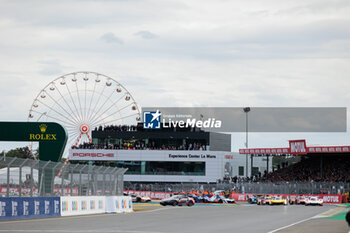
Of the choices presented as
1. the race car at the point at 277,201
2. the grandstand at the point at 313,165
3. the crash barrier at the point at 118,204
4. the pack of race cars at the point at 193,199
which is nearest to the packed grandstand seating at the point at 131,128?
the grandstand at the point at 313,165

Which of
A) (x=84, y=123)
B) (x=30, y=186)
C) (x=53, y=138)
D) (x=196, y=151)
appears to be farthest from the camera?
(x=196, y=151)

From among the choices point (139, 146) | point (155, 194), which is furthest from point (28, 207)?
point (139, 146)

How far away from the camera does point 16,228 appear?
20734 millimetres

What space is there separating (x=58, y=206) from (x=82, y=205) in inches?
116

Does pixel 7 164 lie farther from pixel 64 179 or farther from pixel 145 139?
pixel 145 139

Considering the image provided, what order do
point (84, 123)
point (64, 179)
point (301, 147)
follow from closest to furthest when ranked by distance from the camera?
point (64, 179) → point (301, 147) → point (84, 123)

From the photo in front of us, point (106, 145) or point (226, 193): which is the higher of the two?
point (106, 145)

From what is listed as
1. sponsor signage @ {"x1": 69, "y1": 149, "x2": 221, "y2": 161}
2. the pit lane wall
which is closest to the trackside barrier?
the pit lane wall

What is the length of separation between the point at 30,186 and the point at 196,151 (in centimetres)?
7014

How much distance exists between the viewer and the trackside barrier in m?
30.6

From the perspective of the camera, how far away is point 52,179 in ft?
95.1

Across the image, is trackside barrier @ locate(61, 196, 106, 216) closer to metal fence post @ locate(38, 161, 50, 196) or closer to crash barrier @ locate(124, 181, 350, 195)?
metal fence post @ locate(38, 161, 50, 196)

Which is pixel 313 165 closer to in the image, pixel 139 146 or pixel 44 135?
pixel 139 146

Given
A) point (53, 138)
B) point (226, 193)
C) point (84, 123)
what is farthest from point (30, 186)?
point (84, 123)
